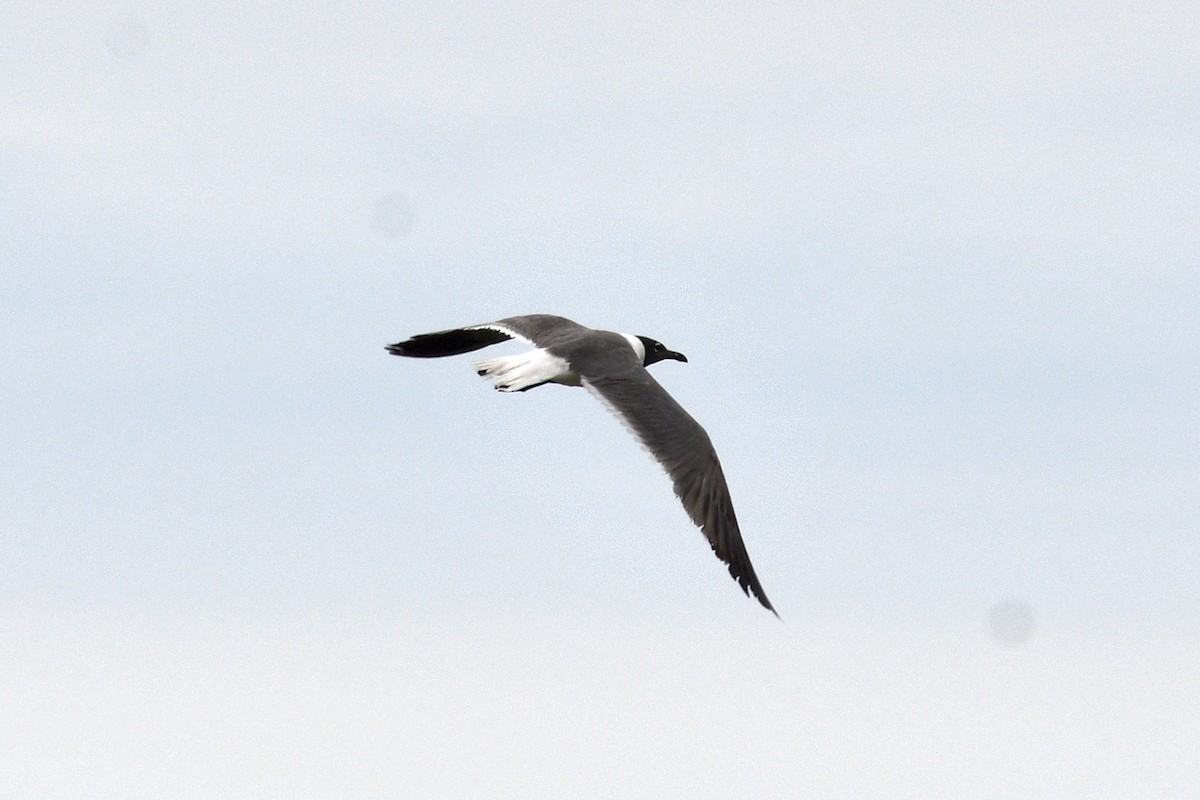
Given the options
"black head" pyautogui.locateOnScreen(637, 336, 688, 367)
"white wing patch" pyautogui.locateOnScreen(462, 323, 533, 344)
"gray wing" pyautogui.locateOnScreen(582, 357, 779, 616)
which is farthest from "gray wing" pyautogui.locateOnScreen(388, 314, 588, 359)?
"gray wing" pyautogui.locateOnScreen(582, 357, 779, 616)

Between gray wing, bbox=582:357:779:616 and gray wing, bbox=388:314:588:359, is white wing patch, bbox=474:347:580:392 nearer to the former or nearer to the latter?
gray wing, bbox=582:357:779:616

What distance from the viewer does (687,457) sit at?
83.7ft

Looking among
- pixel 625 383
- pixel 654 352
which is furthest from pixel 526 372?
pixel 654 352

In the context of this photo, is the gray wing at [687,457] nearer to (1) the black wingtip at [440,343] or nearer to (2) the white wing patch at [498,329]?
(2) the white wing patch at [498,329]

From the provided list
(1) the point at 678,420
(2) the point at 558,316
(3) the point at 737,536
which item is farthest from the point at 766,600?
(2) the point at 558,316

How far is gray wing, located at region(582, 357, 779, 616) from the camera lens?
981 inches

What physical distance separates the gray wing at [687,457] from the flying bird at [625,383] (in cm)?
1

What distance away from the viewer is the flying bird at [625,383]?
25.1 m

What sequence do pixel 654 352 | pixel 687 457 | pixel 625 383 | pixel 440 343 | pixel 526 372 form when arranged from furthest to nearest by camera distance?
pixel 654 352 → pixel 440 343 → pixel 526 372 → pixel 625 383 → pixel 687 457

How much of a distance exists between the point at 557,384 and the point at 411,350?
143 inches

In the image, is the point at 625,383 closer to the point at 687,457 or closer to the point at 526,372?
the point at 526,372

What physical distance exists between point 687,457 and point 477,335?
21.7ft

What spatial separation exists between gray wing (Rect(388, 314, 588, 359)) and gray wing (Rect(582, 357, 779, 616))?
3.53 m

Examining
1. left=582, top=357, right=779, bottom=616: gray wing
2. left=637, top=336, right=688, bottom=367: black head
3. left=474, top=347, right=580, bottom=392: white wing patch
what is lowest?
left=582, top=357, right=779, bottom=616: gray wing
